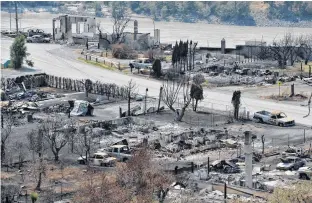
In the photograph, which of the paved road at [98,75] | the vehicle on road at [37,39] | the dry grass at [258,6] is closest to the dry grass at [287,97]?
the paved road at [98,75]

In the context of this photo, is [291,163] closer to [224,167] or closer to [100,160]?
[224,167]

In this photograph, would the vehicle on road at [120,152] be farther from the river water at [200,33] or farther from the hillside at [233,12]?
the hillside at [233,12]

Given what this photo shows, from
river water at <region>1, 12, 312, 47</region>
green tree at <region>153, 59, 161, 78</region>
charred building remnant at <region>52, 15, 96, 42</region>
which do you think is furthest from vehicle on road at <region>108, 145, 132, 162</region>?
river water at <region>1, 12, 312, 47</region>

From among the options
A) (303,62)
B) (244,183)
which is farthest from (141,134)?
(303,62)

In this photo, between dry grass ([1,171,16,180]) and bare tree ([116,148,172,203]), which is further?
dry grass ([1,171,16,180])

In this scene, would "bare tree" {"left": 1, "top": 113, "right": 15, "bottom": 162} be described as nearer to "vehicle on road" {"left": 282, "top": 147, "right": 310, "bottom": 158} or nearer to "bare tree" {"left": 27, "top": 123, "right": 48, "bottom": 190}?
"bare tree" {"left": 27, "top": 123, "right": 48, "bottom": 190}

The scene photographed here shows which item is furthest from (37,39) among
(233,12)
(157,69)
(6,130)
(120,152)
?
(233,12)
